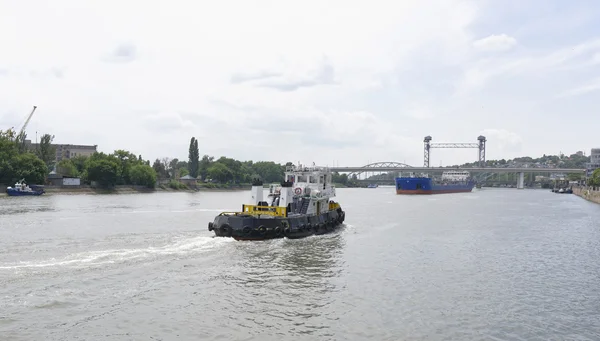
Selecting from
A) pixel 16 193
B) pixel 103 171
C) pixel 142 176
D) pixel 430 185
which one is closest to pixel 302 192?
pixel 16 193

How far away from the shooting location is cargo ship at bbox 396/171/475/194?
404 ft

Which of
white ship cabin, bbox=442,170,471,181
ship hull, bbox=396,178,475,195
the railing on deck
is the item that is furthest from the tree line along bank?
white ship cabin, bbox=442,170,471,181

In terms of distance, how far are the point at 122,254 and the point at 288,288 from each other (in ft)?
28.7

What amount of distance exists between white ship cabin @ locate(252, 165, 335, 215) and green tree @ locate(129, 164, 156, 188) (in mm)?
79722

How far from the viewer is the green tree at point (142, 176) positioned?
109 meters

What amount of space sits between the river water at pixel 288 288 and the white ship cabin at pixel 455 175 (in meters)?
128

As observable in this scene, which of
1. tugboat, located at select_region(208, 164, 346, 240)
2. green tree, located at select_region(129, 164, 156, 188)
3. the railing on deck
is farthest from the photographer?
green tree, located at select_region(129, 164, 156, 188)

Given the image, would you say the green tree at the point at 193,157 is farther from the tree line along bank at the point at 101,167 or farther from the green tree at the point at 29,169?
the green tree at the point at 29,169

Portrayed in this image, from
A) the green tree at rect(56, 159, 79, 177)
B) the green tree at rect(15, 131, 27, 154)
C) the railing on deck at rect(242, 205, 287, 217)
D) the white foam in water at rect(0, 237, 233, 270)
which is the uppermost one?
the green tree at rect(15, 131, 27, 154)

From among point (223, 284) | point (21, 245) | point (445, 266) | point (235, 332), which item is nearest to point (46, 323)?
point (235, 332)

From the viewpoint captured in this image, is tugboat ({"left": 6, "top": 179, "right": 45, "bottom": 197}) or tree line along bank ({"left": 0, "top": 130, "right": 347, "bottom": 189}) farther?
tree line along bank ({"left": 0, "top": 130, "right": 347, "bottom": 189})

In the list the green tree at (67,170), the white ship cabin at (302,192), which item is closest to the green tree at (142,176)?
the green tree at (67,170)

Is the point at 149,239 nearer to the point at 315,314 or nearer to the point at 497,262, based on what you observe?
the point at 315,314

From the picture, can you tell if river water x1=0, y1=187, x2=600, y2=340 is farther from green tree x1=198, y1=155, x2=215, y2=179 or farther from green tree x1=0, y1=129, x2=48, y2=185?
green tree x1=198, y1=155, x2=215, y2=179
